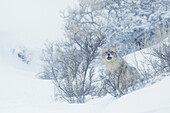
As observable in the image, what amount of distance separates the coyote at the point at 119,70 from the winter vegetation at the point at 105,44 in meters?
0.11

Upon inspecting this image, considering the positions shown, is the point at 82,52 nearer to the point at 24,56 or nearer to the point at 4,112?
the point at 4,112

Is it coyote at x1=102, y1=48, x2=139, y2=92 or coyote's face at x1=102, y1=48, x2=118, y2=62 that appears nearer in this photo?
coyote at x1=102, y1=48, x2=139, y2=92

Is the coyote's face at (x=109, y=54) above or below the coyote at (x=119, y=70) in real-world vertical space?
above

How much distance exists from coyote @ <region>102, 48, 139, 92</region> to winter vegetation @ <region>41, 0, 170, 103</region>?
0.38ft

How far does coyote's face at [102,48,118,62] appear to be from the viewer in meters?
6.41

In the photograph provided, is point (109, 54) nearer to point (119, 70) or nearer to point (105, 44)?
point (119, 70)

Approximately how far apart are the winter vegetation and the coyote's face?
292mm

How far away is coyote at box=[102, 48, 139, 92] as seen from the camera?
16.9 feet

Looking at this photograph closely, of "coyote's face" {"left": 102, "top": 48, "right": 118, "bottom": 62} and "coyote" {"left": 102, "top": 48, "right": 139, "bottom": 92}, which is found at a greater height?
"coyote's face" {"left": 102, "top": 48, "right": 118, "bottom": 62}

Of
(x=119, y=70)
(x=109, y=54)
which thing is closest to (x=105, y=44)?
(x=109, y=54)

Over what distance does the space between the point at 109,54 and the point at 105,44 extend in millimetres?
7377

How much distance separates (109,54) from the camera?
6.54m

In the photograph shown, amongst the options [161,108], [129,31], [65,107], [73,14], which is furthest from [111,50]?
[73,14]

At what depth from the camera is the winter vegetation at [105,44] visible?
5.46 metres
